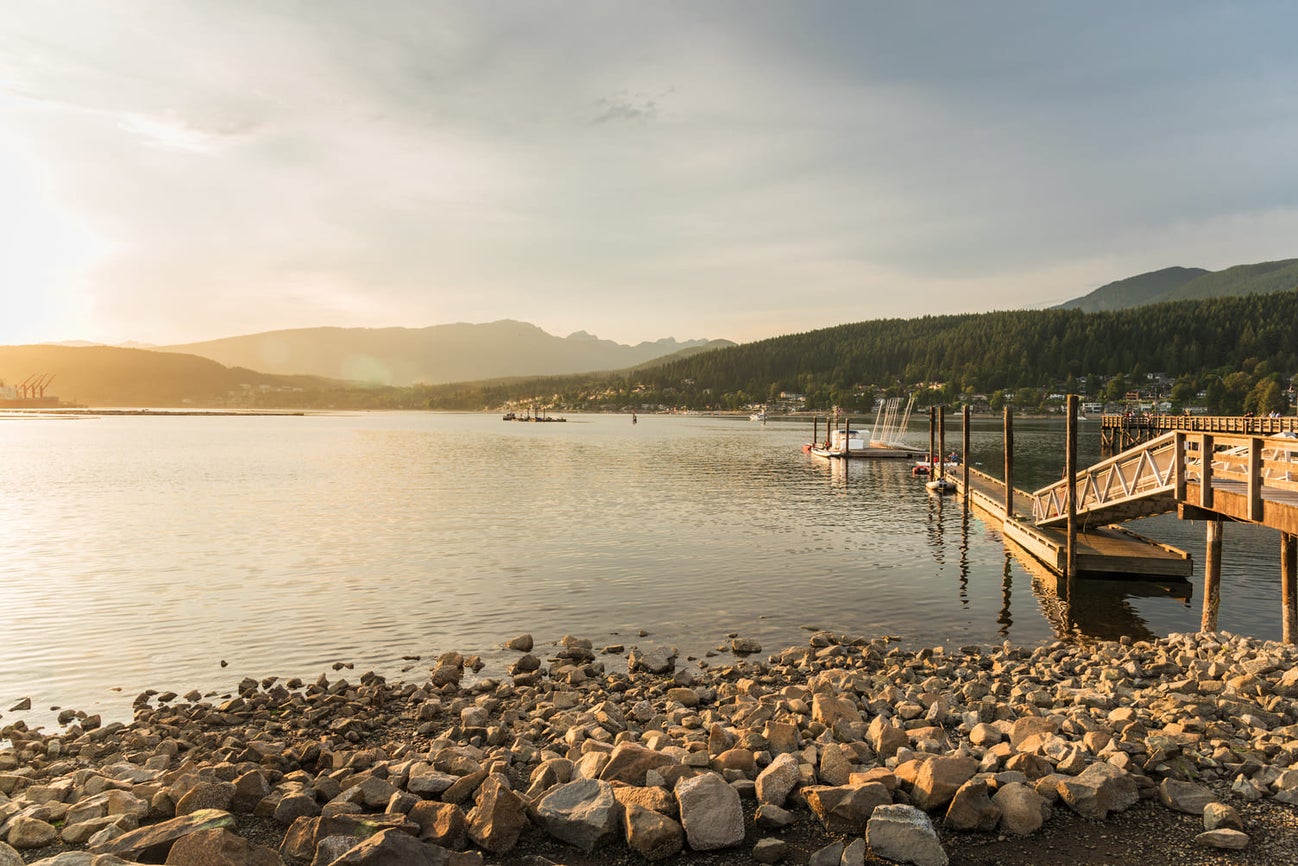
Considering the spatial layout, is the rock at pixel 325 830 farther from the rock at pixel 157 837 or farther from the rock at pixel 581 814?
the rock at pixel 581 814

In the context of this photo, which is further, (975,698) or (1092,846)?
(975,698)

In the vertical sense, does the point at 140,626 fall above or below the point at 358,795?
below

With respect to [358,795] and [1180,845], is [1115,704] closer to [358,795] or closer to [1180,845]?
[1180,845]

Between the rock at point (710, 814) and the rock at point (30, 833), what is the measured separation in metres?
6.95

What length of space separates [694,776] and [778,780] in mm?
1033

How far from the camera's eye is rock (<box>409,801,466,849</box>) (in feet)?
26.3

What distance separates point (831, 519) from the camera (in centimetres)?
4125

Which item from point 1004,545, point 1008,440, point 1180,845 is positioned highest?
point 1008,440

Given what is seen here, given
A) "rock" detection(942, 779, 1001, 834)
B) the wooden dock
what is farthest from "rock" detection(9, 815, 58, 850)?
the wooden dock

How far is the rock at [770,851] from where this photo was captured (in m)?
7.82

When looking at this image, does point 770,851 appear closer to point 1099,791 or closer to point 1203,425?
point 1099,791

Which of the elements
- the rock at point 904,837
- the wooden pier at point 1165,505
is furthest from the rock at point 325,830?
the wooden pier at point 1165,505

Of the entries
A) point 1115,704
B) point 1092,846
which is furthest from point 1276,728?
point 1092,846

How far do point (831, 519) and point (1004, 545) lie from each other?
9.69 m
